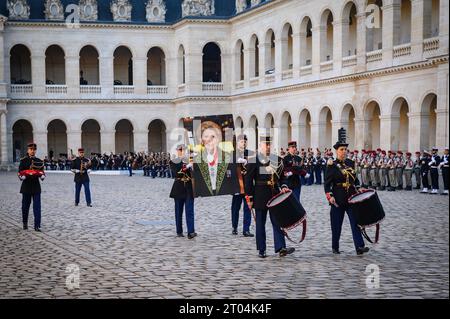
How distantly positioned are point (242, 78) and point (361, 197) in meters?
40.9

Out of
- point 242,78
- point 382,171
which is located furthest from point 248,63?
point 382,171

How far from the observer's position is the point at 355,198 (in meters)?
12.4

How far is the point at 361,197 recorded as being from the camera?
1233cm

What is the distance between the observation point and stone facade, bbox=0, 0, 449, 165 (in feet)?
114

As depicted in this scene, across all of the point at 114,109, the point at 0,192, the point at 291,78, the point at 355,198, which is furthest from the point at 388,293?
the point at 114,109

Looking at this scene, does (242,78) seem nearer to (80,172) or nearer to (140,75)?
(140,75)

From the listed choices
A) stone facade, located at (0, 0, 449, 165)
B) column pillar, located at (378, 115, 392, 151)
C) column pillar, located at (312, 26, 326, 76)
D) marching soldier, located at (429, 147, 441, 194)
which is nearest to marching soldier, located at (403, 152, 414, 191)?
stone facade, located at (0, 0, 449, 165)

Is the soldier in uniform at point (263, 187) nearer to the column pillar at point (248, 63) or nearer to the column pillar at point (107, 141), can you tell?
the column pillar at point (248, 63)

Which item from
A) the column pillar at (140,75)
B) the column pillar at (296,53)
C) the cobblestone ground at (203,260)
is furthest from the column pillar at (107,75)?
the cobblestone ground at (203,260)

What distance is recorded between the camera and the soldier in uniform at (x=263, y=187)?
12.4 metres

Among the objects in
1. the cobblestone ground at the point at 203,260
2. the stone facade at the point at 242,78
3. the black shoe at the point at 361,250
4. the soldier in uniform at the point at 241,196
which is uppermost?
the stone facade at the point at 242,78

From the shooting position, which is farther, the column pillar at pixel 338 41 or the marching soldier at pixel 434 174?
the column pillar at pixel 338 41

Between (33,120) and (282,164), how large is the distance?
44.3 meters

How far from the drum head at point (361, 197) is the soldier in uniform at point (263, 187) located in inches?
43.7
